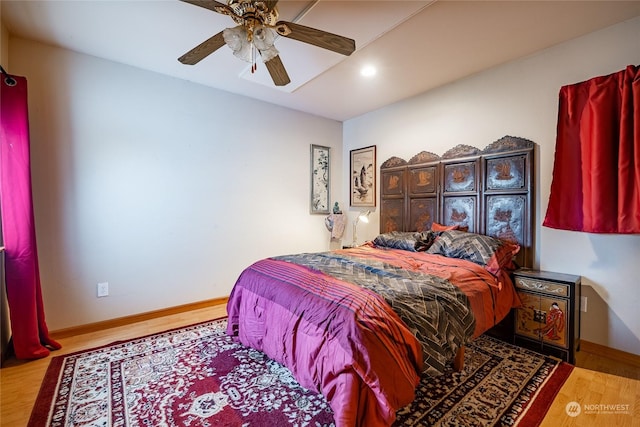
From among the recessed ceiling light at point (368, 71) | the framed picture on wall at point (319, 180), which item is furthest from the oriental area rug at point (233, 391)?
the recessed ceiling light at point (368, 71)

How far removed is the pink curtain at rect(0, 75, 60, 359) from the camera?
6.68 feet

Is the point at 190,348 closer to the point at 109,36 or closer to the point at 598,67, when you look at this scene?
the point at 109,36

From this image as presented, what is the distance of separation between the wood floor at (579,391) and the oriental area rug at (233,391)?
0.06 metres

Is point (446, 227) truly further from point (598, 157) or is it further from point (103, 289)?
point (103, 289)

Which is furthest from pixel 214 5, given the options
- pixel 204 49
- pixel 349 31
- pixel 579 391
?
pixel 579 391

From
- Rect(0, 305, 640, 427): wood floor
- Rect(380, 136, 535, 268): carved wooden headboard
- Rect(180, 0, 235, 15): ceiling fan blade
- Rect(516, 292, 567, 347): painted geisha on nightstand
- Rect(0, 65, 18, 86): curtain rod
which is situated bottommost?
Rect(0, 305, 640, 427): wood floor

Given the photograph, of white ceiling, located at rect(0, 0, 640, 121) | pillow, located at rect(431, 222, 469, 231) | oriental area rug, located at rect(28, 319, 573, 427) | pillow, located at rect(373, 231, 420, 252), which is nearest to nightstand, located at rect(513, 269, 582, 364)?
oriental area rug, located at rect(28, 319, 573, 427)

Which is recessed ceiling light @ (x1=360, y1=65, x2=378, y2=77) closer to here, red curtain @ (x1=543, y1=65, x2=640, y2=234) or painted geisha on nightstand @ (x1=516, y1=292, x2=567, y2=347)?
red curtain @ (x1=543, y1=65, x2=640, y2=234)

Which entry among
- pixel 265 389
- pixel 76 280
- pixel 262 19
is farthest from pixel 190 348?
pixel 262 19

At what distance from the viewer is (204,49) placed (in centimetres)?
191

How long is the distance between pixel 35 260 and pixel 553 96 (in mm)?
4489

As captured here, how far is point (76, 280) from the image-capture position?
103 inches

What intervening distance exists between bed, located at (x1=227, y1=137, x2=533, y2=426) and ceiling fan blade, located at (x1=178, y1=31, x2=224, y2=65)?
63.8 inches

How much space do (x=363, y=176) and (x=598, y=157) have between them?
2.60m
